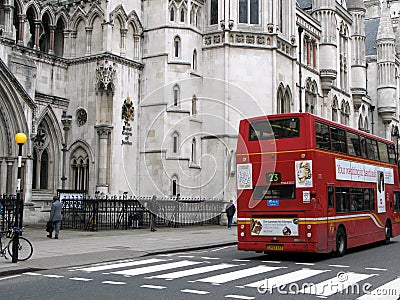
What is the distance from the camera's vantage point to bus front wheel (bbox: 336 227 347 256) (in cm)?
1725

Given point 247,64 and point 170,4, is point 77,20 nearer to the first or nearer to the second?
point 170,4

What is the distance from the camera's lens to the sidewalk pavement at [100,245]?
48.3 ft

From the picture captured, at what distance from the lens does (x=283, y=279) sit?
12383mm

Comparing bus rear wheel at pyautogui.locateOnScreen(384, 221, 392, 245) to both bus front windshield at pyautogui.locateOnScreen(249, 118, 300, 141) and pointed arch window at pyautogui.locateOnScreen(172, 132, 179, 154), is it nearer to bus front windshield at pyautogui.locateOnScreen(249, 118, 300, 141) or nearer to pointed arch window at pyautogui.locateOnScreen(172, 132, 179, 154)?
bus front windshield at pyautogui.locateOnScreen(249, 118, 300, 141)

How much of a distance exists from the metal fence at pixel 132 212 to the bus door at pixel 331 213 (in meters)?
11.8

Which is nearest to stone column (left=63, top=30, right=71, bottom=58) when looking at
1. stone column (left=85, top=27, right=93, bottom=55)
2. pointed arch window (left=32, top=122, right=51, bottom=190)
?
stone column (left=85, top=27, right=93, bottom=55)

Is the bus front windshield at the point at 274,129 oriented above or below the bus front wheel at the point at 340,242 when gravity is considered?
above

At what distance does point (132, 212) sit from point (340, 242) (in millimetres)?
12707

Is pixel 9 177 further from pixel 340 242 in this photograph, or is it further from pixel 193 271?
pixel 340 242

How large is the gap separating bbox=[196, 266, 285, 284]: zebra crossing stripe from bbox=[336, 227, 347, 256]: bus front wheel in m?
3.68

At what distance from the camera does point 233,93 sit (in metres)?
33.9

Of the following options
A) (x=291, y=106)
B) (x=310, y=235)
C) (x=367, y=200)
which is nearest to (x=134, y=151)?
(x=291, y=106)

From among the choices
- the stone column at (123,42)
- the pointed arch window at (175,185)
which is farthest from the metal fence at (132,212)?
the stone column at (123,42)

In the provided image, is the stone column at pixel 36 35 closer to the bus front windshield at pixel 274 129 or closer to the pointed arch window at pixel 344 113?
the bus front windshield at pixel 274 129
